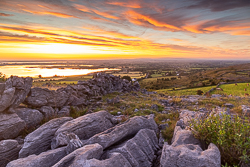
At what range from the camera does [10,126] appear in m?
9.51

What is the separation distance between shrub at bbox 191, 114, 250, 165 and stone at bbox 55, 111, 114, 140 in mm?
5734

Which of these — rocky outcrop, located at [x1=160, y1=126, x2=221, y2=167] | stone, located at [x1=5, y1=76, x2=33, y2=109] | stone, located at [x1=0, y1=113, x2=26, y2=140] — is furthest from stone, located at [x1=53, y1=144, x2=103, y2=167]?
stone, located at [x1=5, y1=76, x2=33, y2=109]

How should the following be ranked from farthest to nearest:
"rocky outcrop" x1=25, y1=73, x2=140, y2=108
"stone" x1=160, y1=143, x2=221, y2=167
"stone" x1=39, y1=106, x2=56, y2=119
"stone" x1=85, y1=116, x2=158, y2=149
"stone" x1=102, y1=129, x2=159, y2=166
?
"rocky outcrop" x1=25, y1=73, x2=140, y2=108 < "stone" x1=39, y1=106, x2=56, y2=119 < "stone" x1=85, y1=116, x2=158, y2=149 < "stone" x1=102, y1=129, x2=159, y2=166 < "stone" x1=160, y1=143, x2=221, y2=167

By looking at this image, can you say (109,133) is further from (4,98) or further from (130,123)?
(4,98)

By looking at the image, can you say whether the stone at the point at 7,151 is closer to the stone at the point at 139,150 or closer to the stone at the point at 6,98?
the stone at the point at 6,98

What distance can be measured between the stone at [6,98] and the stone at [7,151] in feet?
12.8

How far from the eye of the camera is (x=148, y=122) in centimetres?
987

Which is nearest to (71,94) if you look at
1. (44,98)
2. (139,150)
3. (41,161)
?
(44,98)

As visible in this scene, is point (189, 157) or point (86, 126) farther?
point (86, 126)

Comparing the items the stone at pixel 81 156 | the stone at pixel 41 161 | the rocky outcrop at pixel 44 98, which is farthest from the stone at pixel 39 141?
the rocky outcrop at pixel 44 98

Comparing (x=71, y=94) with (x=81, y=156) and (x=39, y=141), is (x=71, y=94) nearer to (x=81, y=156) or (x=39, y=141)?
(x=39, y=141)

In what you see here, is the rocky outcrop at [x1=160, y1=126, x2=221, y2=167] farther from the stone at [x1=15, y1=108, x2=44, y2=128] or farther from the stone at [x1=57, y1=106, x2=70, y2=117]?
the stone at [x1=57, y1=106, x2=70, y2=117]

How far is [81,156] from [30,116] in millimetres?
8870

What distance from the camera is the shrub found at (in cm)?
559
